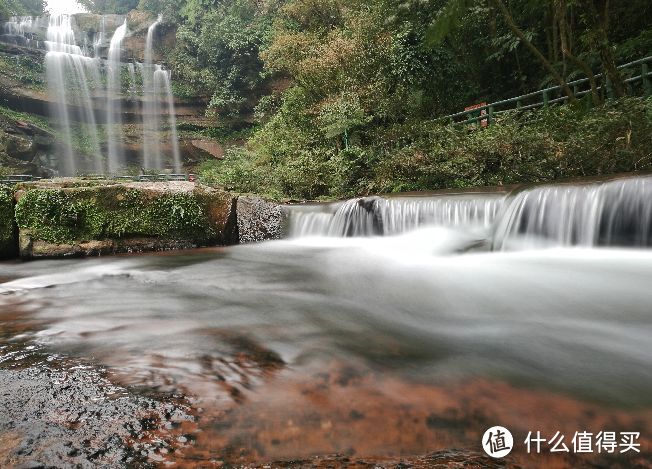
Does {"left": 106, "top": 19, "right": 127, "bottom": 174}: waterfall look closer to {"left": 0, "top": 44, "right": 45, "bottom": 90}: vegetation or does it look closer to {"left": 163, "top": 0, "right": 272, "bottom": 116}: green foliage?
{"left": 0, "top": 44, "right": 45, "bottom": 90}: vegetation

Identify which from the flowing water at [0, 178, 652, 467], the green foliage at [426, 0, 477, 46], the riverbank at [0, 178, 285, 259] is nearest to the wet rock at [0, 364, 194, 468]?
the flowing water at [0, 178, 652, 467]

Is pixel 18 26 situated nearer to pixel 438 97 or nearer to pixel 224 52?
pixel 224 52

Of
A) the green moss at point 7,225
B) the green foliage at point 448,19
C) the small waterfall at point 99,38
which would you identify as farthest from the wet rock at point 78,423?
the small waterfall at point 99,38

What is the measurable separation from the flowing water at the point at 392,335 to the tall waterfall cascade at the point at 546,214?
0.03 metres

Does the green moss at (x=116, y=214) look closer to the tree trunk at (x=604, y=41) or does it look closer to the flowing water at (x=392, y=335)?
the flowing water at (x=392, y=335)

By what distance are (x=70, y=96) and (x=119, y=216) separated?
2908 cm

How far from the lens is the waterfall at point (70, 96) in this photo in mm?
29656

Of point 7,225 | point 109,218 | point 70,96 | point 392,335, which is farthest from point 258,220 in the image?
point 70,96

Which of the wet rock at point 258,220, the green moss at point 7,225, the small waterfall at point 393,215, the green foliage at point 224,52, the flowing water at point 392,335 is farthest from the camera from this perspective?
the green foliage at point 224,52

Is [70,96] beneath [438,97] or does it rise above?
above

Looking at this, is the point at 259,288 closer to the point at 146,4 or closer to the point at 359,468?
the point at 359,468

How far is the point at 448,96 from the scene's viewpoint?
17.1 metres

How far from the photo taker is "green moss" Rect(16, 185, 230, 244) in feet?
23.3

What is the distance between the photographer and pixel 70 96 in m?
30.4
